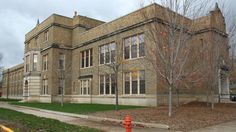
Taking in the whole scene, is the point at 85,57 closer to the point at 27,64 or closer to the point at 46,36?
the point at 46,36

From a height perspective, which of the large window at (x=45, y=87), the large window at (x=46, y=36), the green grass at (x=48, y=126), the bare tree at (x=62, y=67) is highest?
the large window at (x=46, y=36)

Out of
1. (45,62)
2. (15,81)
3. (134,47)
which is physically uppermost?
(134,47)

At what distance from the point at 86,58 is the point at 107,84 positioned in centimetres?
650

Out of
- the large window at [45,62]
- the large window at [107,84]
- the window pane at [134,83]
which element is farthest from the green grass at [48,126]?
the large window at [45,62]

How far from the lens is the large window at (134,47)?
2742 cm

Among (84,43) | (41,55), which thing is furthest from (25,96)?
(84,43)

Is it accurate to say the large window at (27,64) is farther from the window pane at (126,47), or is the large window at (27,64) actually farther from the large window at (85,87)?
the window pane at (126,47)

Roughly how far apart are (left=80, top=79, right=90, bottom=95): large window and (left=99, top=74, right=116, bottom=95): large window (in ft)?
10.2

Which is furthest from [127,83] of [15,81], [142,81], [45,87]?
[15,81]

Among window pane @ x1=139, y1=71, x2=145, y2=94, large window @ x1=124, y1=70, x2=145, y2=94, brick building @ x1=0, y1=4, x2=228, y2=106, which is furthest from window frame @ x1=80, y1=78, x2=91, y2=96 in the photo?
window pane @ x1=139, y1=71, x2=145, y2=94

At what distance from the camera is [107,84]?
105ft

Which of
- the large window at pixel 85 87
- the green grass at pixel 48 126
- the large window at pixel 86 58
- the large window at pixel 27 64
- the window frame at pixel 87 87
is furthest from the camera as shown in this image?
the large window at pixel 27 64

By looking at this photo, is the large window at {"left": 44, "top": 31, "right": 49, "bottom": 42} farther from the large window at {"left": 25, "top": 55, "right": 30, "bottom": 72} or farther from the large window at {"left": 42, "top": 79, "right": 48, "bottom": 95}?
the large window at {"left": 42, "top": 79, "right": 48, "bottom": 95}

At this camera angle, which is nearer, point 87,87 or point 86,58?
point 87,87
